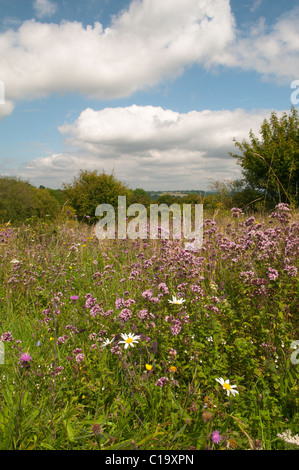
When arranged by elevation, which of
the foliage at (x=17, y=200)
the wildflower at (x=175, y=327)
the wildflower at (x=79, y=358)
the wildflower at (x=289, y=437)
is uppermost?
the foliage at (x=17, y=200)

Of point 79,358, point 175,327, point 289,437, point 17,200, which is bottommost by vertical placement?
point 289,437

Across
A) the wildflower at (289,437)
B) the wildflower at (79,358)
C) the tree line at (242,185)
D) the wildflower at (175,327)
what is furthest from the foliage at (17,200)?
the wildflower at (289,437)

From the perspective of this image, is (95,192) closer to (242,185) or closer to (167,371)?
(242,185)

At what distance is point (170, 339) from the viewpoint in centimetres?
239

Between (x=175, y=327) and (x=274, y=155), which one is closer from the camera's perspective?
(x=175, y=327)

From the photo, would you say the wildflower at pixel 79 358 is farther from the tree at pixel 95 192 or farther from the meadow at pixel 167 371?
the tree at pixel 95 192

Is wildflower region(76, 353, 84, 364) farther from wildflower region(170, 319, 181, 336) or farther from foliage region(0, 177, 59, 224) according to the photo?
foliage region(0, 177, 59, 224)

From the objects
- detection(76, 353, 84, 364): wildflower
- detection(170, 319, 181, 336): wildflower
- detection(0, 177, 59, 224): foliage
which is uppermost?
detection(0, 177, 59, 224): foliage

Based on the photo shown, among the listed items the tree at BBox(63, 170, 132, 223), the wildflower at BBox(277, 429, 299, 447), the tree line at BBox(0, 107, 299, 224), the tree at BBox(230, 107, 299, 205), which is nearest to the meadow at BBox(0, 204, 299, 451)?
the wildflower at BBox(277, 429, 299, 447)

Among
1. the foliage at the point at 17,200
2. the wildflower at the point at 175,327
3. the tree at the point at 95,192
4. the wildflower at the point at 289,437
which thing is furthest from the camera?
the foliage at the point at 17,200

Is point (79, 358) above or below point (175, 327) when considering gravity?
below

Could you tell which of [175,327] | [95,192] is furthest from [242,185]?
[175,327]

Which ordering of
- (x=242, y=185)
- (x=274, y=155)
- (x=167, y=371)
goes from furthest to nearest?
(x=242, y=185) < (x=274, y=155) < (x=167, y=371)

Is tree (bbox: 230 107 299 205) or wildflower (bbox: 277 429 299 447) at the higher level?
tree (bbox: 230 107 299 205)
